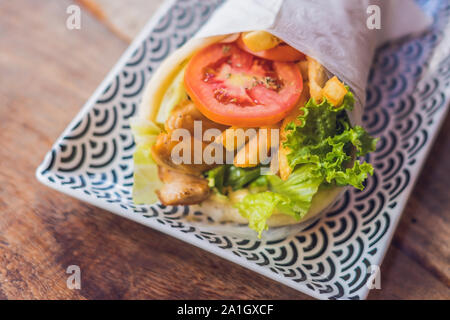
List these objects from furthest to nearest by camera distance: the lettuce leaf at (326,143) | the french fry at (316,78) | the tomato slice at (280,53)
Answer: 1. the tomato slice at (280,53)
2. the french fry at (316,78)
3. the lettuce leaf at (326,143)

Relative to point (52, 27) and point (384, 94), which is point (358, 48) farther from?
point (52, 27)

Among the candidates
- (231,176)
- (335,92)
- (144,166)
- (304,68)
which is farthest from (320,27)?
(144,166)

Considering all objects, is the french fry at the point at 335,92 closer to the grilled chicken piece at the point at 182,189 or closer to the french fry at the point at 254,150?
the french fry at the point at 254,150

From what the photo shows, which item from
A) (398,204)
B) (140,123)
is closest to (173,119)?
(140,123)

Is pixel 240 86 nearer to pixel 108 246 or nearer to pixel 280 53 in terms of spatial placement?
pixel 280 53

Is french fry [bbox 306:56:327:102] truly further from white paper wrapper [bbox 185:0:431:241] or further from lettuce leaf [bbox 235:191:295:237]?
lettuce leaf [bbox 235:191:295:237]

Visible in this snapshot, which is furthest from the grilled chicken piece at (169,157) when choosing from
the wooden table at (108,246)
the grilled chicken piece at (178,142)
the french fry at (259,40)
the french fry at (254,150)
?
the french fry at (259,40)
